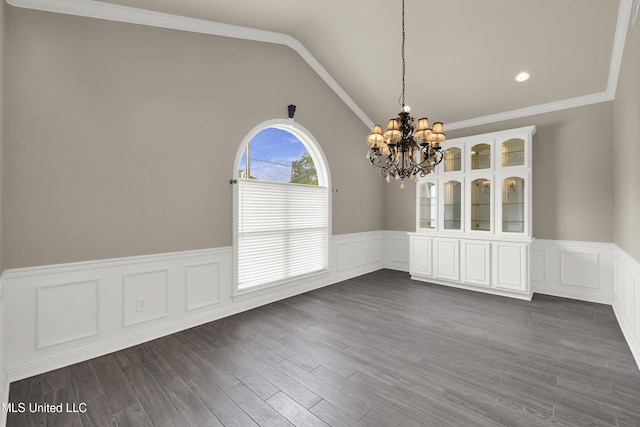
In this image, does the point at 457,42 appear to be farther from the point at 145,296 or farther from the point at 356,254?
the point at 145,296

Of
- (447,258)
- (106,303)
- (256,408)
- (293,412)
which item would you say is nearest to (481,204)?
(447,258)

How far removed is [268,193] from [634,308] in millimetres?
4006

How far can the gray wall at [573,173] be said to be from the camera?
13.3 ft

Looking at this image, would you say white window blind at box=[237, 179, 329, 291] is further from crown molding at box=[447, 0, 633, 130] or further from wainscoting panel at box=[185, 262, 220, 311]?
crown molding at box=[447, 0, 633, 130]

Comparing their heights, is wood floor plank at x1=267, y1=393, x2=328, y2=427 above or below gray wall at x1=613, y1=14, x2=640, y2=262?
below

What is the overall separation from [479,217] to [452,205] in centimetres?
45

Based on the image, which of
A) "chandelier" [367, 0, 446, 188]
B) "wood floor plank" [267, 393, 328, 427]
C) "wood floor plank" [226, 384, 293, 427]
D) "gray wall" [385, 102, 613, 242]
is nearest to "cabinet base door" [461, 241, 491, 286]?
"gray wall" [385, 102, 613, 242]

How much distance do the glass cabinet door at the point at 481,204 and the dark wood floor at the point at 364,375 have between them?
145 centimetres

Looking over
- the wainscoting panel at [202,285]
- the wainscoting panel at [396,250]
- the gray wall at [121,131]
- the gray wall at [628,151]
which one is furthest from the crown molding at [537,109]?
the wainscoting panel at [202,285]

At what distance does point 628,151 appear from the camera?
308 centimetres

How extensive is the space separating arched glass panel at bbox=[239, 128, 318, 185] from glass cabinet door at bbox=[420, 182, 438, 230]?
1.93 meters

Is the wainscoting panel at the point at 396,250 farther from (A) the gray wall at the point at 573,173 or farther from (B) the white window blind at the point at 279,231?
(A) the gray wall at the point at 573,173

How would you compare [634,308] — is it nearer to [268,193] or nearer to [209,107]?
[268,193]

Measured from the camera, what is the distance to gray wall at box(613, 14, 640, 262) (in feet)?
8.67
